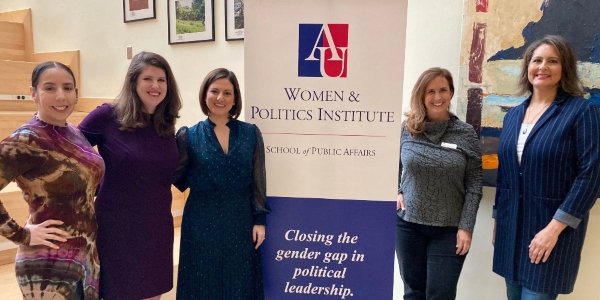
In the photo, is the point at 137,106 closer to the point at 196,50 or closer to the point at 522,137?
the point at 522,137

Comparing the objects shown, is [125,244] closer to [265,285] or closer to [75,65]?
[265,285]

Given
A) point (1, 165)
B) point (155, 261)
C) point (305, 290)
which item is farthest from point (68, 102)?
point (305, 290)

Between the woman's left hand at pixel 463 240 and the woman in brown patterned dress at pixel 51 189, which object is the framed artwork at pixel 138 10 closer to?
the woman in brown patterned dress at pixel 51 189

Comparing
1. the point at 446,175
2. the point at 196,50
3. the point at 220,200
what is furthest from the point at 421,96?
the point at 196,50

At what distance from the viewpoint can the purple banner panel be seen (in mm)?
1583

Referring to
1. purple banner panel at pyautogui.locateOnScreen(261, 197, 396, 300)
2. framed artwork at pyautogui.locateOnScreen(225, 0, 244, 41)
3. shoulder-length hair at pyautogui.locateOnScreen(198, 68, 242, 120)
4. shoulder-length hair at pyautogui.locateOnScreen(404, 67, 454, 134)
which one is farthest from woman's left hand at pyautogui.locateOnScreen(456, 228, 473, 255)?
framed artwork at pyautogui.locateOnScreen(225, 0, 244, 41)

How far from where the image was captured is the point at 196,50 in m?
3.17

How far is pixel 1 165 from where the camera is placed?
1.18 m

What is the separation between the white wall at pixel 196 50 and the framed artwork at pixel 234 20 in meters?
0.06

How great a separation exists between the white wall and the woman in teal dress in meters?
0.60

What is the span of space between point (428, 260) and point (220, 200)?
924 mm

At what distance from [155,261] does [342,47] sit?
1031mm

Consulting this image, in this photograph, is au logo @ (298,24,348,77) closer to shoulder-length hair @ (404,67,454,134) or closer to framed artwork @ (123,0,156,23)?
shoulder-length hair @ (404,67,454,134)

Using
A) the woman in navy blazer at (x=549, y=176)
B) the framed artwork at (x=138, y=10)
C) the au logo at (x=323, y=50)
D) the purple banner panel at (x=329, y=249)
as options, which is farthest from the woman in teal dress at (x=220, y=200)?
the framed artwork at (x=138, y=10)
